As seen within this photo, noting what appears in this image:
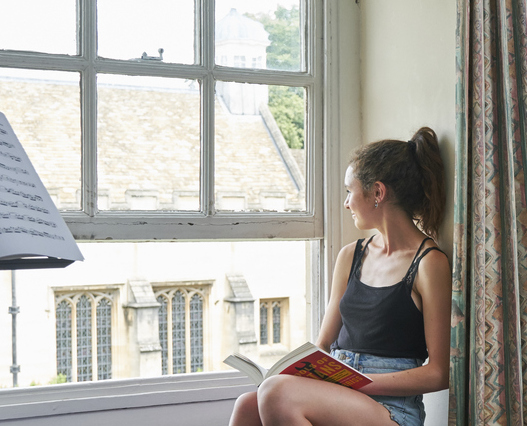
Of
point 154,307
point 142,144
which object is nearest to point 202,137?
point 142,144

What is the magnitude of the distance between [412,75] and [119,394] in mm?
1434

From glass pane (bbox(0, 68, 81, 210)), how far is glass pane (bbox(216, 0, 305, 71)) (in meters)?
Result: 0.54

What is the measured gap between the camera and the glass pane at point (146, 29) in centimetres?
211

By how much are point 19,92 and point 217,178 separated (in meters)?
0.71

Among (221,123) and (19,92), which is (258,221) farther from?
(19,92)

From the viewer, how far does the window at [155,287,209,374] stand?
2180 millimetres

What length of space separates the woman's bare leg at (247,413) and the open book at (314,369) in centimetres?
11

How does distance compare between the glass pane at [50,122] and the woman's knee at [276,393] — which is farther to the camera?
the glass pane at [50,122]

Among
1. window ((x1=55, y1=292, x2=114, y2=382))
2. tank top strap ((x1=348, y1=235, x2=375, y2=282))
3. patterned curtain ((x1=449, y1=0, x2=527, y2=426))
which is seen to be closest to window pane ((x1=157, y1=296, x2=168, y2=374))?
window ((x1=55, y1=292, x2=114, y2=382))

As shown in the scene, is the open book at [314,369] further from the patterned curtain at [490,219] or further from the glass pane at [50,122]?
the glass pane at [50,122]

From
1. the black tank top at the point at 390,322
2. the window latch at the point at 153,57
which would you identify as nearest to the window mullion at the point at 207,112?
the window latch at the point at 153,57

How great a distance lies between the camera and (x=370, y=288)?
70.5 inches

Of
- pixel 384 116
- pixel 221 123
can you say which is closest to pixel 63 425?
pixel 221 123

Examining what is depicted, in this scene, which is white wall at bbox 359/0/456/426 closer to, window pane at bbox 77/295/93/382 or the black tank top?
the black tank top
